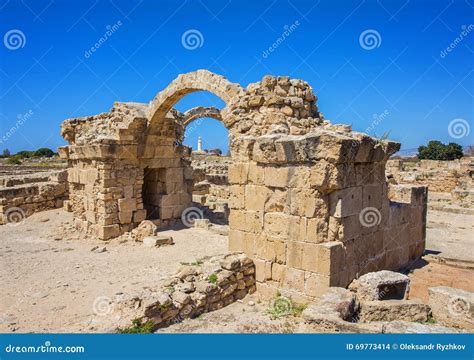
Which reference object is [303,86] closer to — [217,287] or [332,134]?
[332,134]

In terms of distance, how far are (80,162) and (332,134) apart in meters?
9.25

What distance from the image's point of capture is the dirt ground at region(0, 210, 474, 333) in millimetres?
5250

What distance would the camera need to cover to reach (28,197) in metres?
13.7

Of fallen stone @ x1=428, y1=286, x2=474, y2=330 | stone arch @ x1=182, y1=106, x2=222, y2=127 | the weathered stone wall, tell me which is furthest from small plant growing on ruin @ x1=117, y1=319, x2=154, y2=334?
stone arch @ x1=182, y1=106, x2=222, y2=127

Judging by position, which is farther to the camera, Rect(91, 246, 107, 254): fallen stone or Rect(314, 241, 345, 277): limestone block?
Rect(91, 246, 107, 254): fallen stone

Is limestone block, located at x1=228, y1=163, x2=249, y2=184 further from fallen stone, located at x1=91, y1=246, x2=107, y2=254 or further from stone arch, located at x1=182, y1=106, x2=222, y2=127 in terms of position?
stone arch, located at x1=182, y1=106, x2=222, y2=127

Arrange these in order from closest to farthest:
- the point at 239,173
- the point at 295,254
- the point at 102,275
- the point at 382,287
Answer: the point at 382,287 → the point at 295,254 → the point at 239,173 → the point at 102,275

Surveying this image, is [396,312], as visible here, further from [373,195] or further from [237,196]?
[237,196]


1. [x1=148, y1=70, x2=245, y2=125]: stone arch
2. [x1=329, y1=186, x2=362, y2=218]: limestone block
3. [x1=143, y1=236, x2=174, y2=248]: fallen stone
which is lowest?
[x1=143, y1=236, x2=174, y2=248]: fallen stone

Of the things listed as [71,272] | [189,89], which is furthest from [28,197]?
[189,89]

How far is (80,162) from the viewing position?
1219cm

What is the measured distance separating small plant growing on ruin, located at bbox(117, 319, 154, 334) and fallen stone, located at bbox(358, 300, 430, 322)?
2495 mm

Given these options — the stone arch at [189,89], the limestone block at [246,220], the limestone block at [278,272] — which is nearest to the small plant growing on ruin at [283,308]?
the limestone block at [278,272]

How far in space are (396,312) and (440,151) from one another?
41168mm
